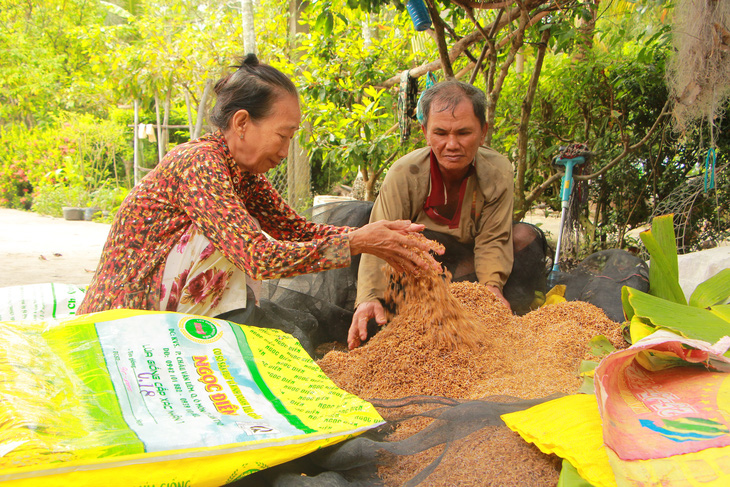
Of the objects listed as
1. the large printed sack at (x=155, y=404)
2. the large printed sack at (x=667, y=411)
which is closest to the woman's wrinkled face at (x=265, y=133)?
the large printed sack at (x=155, y=404)

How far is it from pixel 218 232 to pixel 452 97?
1.25 meters

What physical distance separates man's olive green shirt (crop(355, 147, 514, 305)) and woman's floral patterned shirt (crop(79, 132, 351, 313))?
795mm

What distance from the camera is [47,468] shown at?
91cm

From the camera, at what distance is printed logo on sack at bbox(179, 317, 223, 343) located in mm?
1454

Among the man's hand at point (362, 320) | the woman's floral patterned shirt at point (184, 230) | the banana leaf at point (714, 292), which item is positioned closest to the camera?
the woman's floral patterned shirt at point (184, 230)

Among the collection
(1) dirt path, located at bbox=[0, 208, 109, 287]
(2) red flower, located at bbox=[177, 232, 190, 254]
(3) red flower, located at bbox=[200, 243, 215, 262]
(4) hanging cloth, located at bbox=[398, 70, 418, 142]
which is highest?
(4) hanging cloth, located at bbox=[398, 70, 418, 142]

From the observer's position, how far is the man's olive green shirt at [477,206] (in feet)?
7.98

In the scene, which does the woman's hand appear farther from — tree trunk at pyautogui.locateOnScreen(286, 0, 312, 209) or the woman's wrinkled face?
tree trunk at pyautogui.locateOnScreen(286, 0, 312, 209)

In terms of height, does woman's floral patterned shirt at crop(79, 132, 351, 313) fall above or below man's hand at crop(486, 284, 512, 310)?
above

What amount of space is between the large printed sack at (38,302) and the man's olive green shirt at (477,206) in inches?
52.6

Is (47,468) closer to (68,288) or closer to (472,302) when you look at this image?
(68,288)

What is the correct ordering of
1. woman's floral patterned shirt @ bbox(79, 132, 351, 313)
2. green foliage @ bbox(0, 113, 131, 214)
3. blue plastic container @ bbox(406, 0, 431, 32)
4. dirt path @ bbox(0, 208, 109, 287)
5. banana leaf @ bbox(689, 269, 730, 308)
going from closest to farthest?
1. woman's floral patterned shirt @ bbox(79, 132, 351, 313)
2. banana leaf @ bbox(689, 269, 730, 308)
3. blue plastic container @ bbox(406, 0, 431, 32)
4. dirt path @ bbox(0, 208, 109, 287)
5. green foliage @ bbox(0, 113, 131, 214)

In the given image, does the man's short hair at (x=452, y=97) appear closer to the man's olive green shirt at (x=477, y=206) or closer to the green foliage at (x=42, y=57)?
the man's olive green shirt at (x=477, y=206)

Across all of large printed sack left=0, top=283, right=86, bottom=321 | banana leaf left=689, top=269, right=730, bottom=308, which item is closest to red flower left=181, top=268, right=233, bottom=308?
large printed sack left=0, top=283, right=86, bottom=321
